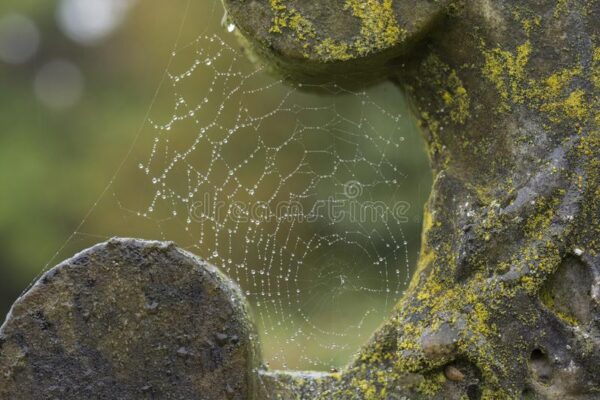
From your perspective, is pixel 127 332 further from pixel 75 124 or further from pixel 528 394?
pixel 75 124

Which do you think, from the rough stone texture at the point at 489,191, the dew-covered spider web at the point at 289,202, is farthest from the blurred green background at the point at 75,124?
the rough stone texture at the point at 489,191

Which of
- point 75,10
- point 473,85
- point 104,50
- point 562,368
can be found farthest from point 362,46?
point 75,10

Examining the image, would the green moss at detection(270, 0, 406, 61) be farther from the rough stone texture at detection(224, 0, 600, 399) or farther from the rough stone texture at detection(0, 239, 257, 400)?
the rough stone texture at detection(0, 239, 257, 400)

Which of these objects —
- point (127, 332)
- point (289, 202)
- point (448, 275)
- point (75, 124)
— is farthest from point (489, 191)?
point (75, 124)

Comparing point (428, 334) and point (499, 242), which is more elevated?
point (499, 242)

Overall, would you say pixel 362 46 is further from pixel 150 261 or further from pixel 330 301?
pixel 330 301

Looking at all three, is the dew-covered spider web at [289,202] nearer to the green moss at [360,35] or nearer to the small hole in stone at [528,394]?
the green moss at [360,35]

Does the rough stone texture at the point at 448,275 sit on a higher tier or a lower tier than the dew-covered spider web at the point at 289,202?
lower
